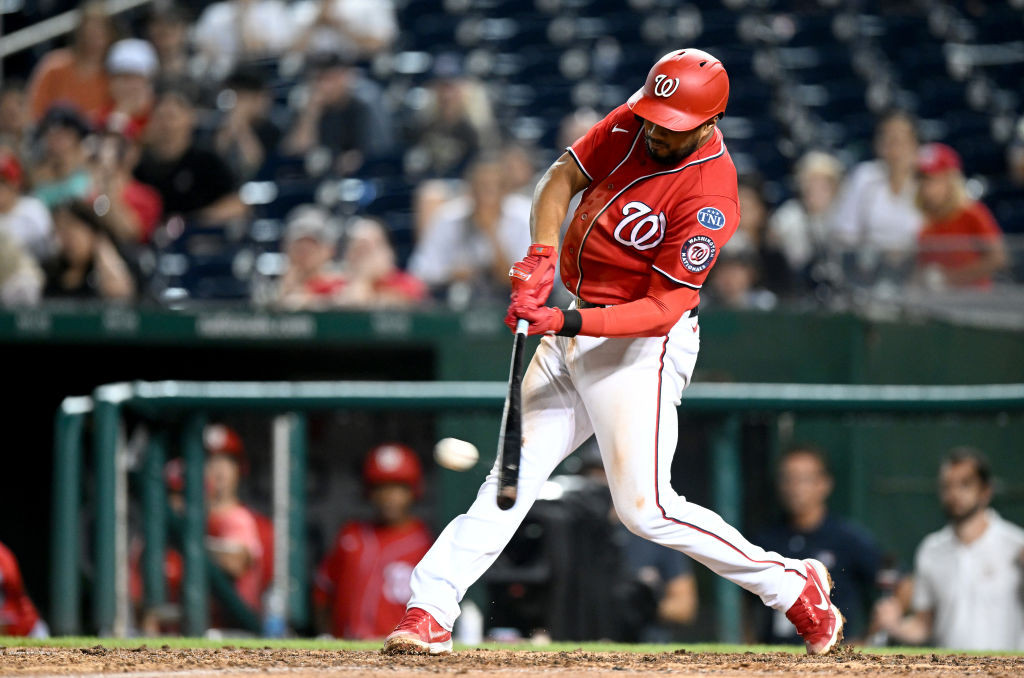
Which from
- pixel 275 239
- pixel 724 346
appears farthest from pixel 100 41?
pixel 724 346

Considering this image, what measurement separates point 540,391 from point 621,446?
29 cm

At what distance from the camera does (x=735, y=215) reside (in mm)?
3531

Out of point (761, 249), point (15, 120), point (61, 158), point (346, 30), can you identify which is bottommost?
point (761, 249)

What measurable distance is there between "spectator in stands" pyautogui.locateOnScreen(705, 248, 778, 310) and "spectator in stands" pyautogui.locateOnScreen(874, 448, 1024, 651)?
5.46 ft

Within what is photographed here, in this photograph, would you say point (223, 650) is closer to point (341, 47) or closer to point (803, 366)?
point (803, 366)

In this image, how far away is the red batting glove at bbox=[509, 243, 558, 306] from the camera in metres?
3.39

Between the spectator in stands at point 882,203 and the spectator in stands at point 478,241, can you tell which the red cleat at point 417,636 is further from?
the spectator in stands at point 882,203

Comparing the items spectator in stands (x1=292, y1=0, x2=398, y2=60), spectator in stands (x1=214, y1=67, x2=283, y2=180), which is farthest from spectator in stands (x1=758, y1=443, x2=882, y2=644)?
spectator in stands (x1=292, y1=0, x2=398, y2=60)

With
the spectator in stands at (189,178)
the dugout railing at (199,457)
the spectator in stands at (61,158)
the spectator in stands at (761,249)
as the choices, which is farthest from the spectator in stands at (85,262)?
the spectator in stands at (761,249)

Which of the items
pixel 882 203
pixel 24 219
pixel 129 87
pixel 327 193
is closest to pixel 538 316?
pixel 882 203

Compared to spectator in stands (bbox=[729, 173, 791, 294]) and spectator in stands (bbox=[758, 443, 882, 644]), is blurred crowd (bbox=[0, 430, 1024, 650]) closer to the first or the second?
spectator in stands (bbox=[758, 443, 882, 644])

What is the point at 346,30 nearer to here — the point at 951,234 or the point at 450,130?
the point at 450,130

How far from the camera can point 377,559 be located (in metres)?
5.57

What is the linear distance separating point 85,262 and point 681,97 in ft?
13.8
